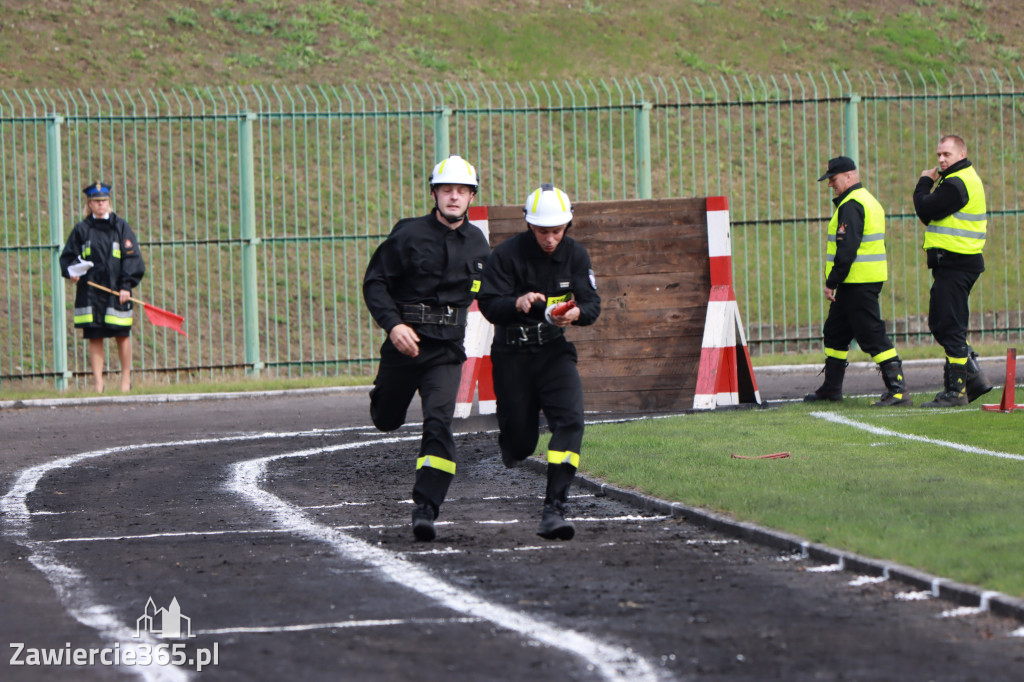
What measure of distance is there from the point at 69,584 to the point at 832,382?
8.26 meters

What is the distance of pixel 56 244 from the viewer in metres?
17.2

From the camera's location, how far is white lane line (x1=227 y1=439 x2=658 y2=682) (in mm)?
4715

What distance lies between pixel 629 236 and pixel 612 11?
30.3 m

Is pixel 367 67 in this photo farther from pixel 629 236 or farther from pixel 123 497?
pixel 123 497

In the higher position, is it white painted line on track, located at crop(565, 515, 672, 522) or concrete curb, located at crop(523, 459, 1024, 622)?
concrete curb, located at crop(523, 459, 1024, 622)

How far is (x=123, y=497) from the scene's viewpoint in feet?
29.6

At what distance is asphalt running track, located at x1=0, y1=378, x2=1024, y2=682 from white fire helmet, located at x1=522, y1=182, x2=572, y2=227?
1666mm

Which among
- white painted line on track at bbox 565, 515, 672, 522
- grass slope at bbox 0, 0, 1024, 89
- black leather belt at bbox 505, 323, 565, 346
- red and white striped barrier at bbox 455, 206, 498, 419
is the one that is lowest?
white painted line on track at bbox 565, 515, 672, 522

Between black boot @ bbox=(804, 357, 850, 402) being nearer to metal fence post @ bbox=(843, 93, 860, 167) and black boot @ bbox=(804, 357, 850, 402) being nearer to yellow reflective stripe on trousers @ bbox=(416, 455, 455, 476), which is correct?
metal fence post @ bbox=(843, 93, 860, 167)

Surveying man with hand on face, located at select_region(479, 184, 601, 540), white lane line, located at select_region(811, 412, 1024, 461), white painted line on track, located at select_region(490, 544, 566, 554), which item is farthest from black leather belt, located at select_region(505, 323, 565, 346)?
white lane line, located at select_region(811, 412, 1024, 461)

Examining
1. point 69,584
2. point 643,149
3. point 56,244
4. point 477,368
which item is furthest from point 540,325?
point 56,244

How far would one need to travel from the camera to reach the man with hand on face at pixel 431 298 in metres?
7.59

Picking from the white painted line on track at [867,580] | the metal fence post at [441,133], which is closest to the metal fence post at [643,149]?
the metal fence post at [441,133]

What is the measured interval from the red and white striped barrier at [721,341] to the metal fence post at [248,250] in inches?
277
